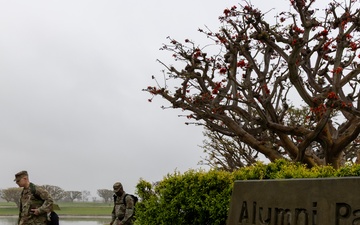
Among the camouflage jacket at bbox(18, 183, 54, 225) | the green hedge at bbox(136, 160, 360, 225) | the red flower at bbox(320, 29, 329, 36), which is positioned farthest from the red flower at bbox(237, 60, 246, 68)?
the camouflage jacket at bbox(18, 183, 54, 225)

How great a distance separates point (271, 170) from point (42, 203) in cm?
393

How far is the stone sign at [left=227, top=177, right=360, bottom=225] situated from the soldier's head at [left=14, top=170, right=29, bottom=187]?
4208 millimetres

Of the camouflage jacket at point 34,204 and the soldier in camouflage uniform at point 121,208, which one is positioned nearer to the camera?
the camouflage jacket at point 34,204

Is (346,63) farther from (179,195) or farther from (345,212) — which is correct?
(345,212)

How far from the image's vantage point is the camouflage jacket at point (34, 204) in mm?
9367

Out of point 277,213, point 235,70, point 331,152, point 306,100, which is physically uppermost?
point 235,70

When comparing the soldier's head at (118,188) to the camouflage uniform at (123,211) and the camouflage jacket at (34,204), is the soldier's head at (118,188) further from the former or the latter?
the camouflage jacket at (34,204)

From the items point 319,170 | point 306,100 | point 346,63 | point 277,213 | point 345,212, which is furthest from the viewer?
point 346,63

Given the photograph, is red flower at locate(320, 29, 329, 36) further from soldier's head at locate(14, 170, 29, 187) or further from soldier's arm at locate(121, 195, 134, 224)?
soldier's head at locate(14, 170, 29, 187)

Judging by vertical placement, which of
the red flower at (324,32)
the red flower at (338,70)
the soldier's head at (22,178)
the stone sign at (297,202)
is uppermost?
the red flower at (324,32)

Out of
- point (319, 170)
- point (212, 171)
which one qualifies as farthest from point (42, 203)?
point (319, 170)

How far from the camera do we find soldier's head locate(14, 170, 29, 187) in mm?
9258

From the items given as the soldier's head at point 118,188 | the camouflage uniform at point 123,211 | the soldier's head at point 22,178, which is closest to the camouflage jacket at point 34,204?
the soldier's head at point 22,178

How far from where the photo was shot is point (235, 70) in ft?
46.9
